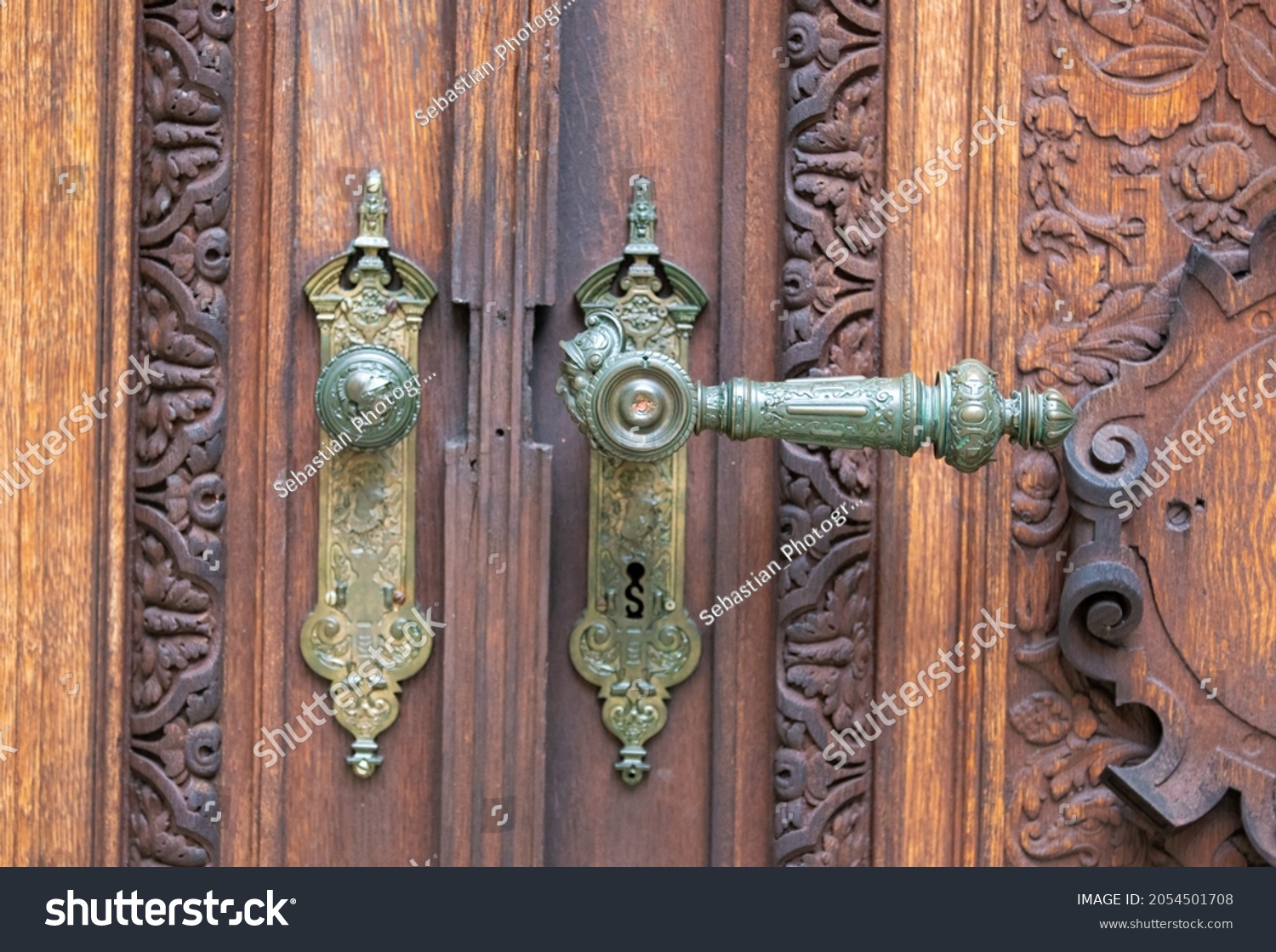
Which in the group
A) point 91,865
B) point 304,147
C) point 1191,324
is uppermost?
point 304,147

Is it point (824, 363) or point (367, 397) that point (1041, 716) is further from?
point (367, 397)

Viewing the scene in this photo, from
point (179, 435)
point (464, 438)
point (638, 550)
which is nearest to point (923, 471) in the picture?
point (638, 550)

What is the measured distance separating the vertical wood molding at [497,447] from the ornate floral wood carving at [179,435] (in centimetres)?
17

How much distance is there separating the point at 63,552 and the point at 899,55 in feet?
2.22

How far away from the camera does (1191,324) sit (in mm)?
1203

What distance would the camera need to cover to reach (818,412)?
1.09 metres

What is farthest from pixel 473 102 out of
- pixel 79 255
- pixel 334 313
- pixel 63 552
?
pixel 63 552

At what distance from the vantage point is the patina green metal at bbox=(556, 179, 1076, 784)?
1.08m

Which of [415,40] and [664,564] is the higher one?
[415,40]

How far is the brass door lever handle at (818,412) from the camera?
1.08 metres

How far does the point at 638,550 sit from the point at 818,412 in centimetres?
19

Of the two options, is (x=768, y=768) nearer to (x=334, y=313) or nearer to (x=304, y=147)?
(x=334, y=313)

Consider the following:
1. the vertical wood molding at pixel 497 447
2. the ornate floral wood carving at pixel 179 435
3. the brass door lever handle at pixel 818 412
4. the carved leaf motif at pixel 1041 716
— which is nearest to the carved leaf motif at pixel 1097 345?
the brass door lever handle at pixel 818 412

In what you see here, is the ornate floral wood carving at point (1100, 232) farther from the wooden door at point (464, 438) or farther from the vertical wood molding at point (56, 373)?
the vertical wood molding at point (56, 373)
